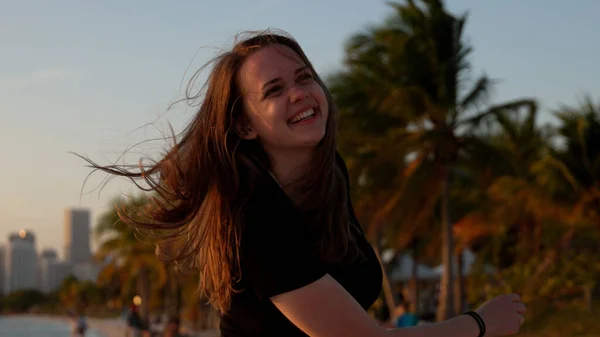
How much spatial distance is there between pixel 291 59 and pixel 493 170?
20.6 metres

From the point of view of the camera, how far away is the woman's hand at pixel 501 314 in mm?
1594

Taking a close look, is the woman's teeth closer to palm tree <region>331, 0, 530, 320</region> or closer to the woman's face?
the woman's face

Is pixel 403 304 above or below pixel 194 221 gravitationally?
below

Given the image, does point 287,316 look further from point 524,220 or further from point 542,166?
point 524,220

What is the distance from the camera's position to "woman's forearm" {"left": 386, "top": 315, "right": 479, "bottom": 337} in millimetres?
1533

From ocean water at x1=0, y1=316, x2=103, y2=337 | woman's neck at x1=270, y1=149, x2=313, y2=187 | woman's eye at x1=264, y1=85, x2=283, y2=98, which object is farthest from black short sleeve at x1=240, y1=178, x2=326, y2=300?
ocean water at x1=0, y1=316, x2=103, y2=337

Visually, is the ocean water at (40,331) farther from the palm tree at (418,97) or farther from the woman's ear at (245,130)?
the woman's ear at (245,130)

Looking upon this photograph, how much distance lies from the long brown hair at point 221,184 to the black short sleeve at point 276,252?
3 cm

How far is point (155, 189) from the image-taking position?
1790 mm

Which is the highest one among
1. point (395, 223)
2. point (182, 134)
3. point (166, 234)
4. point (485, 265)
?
point (182, 134)

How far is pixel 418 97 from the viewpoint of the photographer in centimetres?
2083

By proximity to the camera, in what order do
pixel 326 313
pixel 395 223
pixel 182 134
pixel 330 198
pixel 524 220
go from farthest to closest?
pixel 524 220 → pixel 395 223 → pixel 182 134 → pixel 330 198 → pixel 326 313

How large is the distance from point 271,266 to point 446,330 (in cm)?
35

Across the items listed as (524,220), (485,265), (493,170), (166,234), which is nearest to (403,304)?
(166,234)
